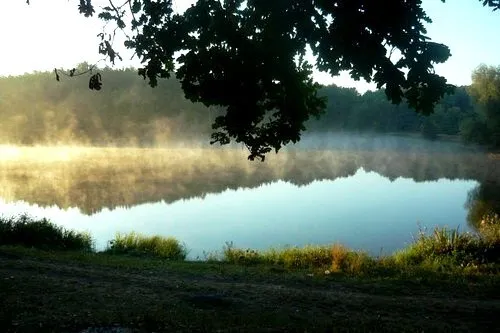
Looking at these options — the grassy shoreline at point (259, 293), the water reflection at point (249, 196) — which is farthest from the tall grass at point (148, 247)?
the grassy shoreline at point (259, 293)

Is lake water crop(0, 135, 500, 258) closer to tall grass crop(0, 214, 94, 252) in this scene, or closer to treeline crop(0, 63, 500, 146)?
tall grass crop(0, 214, 94, 252)

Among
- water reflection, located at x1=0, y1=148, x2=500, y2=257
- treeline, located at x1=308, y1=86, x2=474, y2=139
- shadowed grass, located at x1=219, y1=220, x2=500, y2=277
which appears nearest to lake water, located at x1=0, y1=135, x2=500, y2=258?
water reflection, located at x1=0, y1=148, x2=500, y2=257

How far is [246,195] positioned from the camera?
45.8 metres

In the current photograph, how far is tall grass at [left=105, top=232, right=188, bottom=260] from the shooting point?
21.0 meters

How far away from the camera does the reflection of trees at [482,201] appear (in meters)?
33.8

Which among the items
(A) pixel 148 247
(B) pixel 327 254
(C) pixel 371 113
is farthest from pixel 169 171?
(C) pixel 371 113

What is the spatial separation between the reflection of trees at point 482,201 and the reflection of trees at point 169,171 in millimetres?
8230

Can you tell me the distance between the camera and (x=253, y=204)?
133 feet

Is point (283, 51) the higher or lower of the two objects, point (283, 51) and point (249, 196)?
the higher

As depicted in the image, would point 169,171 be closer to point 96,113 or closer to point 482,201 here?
Result: point 482,201

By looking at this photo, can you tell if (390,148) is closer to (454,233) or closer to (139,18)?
(454,233)

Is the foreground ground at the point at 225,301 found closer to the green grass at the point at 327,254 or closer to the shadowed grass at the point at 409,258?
the shadowed grass at the point at 409,258

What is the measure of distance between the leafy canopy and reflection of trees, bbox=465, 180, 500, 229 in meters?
25.7

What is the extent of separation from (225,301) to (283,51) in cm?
551
